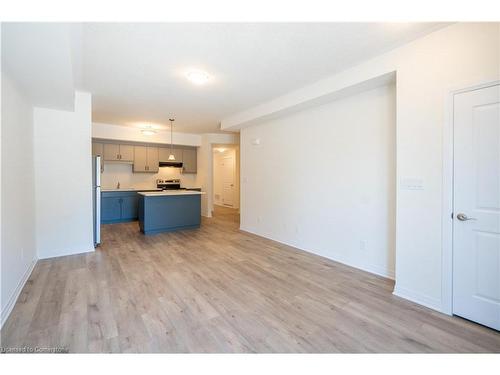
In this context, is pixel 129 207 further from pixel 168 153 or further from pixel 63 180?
pixel 63 180

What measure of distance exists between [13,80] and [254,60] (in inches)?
102

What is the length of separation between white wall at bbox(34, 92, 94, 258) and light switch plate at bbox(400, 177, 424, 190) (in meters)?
4.49

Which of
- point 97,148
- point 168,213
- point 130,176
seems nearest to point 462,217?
point 168,213

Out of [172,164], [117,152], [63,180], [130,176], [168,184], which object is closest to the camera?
[63,180]

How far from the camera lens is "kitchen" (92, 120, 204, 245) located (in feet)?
16.6

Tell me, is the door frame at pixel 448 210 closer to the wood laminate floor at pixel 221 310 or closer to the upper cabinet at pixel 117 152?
the wood laminate floor at pixel 221 310

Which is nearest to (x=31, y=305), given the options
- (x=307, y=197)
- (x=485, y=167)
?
(x=307, y=197)

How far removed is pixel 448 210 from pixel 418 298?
3.10 ft

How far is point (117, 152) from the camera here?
21.1ft

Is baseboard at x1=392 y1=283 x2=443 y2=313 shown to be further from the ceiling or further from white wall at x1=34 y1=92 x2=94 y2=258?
white wall at x1=34 y1=92 x2=94 y2=258

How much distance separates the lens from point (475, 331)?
1.92 metres

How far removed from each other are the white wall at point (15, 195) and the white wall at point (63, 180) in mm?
201

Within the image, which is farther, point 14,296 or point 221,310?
point 14,296

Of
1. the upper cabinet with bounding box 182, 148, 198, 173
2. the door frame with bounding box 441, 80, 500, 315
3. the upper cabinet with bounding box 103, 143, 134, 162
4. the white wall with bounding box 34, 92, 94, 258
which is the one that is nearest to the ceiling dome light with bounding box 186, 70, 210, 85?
the white wall with bounding box 34, 92, 94, 258
